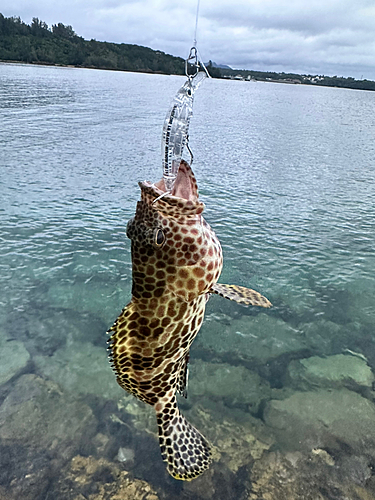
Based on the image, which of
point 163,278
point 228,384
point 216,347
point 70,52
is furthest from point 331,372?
point 70,52

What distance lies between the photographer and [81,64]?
155875mm

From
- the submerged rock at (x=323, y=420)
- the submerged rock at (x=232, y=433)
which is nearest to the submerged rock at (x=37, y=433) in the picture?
the submerged rock at (x=232, y=433)

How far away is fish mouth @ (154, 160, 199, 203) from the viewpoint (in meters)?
3.32

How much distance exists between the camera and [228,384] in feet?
22.6

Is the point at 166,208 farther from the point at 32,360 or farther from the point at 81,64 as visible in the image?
the point at 81,64

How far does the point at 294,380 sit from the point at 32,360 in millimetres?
4744

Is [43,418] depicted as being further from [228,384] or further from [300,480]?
[300,480]

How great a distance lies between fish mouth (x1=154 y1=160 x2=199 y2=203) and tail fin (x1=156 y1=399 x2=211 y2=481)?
227 centimetres

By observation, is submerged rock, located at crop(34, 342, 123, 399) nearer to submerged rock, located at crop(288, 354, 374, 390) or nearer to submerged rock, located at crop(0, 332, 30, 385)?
submerged rock, located at crop(0, 332, 30, 385)

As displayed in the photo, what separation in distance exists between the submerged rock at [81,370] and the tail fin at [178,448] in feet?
8.21

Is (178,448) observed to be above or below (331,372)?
above

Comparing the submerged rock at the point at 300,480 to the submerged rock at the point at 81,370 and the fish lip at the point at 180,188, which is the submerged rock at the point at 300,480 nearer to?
the submerged rock at the point at 81,370

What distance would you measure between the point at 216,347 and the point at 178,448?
11.6ft

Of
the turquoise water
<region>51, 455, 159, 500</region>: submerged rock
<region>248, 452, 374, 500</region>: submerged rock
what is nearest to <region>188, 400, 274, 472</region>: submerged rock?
the turquoise water
